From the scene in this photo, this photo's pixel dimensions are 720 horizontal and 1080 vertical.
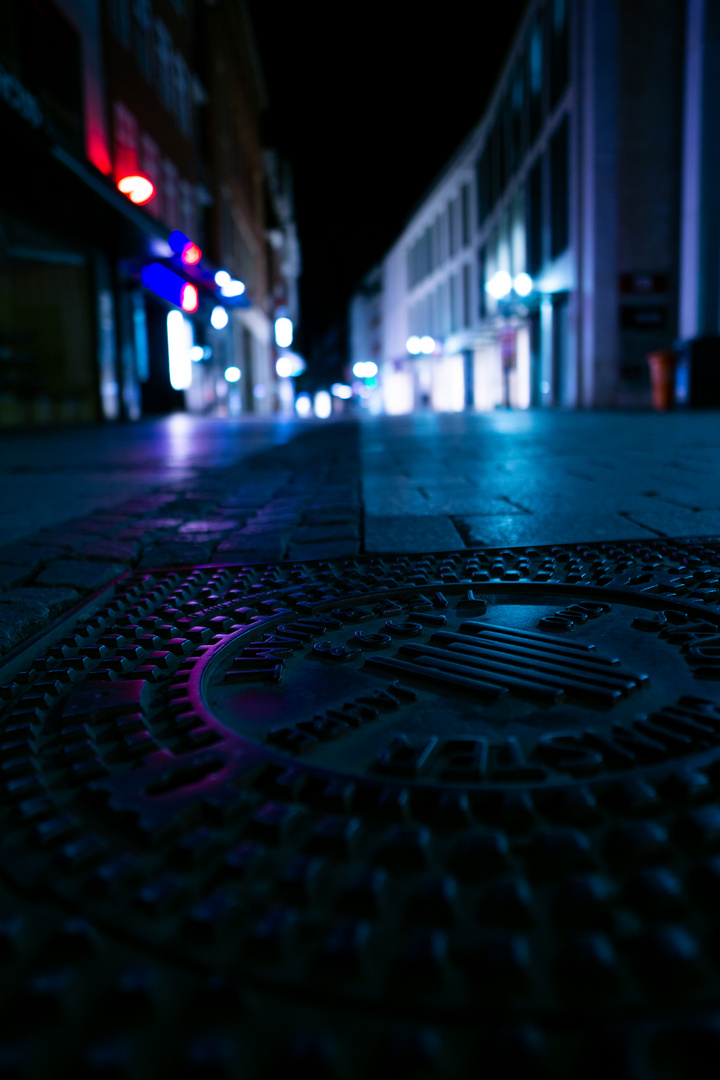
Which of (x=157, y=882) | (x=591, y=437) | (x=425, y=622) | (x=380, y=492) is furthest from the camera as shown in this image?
(x=591, y=437)

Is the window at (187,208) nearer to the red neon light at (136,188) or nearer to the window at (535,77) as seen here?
the red neon light at (136,188)

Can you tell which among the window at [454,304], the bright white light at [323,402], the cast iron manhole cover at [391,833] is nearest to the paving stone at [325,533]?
the cast iron manhole cover at [391,833]

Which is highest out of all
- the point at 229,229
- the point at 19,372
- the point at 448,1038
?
the point at 229,229

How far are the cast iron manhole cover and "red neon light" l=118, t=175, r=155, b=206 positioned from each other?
16132mm

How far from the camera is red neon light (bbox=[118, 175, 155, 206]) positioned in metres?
15.5

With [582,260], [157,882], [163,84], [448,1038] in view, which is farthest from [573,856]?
[163,84]

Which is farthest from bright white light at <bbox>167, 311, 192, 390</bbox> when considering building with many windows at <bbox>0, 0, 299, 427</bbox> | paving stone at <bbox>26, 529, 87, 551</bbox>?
paving stone at <bbox>26, 529, 87, 551</bbox>

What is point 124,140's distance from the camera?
55.3ft

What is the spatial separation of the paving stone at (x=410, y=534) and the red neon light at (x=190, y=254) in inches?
687

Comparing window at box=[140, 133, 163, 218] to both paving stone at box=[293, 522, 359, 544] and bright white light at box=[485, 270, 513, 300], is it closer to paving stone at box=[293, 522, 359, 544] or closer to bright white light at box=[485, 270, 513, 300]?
bright white light at box=[485, 270, 513, 300]

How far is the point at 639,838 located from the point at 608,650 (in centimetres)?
61

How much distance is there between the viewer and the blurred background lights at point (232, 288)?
2502 centimetres

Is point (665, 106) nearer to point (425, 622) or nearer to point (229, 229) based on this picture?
point (229, 229)

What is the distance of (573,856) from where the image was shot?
2.63ft
